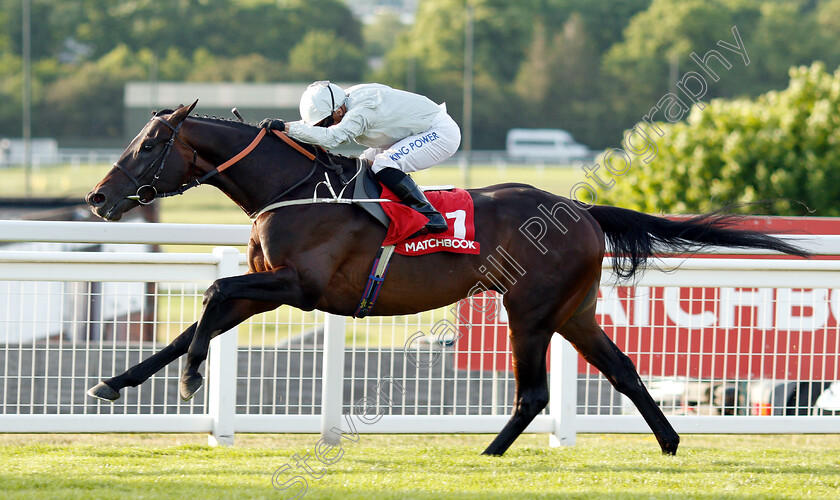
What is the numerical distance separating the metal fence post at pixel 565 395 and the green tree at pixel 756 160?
8.12 meters

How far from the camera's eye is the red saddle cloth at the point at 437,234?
442cm

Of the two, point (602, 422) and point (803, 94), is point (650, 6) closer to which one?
point (803, 94)

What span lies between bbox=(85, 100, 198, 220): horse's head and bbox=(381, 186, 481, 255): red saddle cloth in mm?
913

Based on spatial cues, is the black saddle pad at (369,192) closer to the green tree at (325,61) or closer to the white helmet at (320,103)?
the white helmet at (320,103)

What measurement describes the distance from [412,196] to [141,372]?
1.36 m

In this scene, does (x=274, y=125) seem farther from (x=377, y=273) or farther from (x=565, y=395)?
(x=565, y=395)

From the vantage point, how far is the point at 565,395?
5.14 m

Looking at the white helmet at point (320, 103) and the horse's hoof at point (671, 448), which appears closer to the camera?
the white helmet at point (320, 103)

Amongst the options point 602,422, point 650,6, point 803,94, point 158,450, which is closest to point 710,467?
point 602,422

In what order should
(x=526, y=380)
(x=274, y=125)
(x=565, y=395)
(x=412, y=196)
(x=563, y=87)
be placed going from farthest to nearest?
(x=563, y=87) → (x=565, y=395) → (x=526, y=380) → (x=274, y=125) → (x=412, y=196)

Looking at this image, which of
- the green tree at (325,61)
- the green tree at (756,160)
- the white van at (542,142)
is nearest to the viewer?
the green tree at (756,160)

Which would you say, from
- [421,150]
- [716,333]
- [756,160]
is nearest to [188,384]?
[421,150]

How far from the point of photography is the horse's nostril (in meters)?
4.27

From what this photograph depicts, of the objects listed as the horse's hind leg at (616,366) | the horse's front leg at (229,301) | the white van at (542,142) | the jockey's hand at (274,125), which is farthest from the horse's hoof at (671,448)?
the white van at (542,142)
